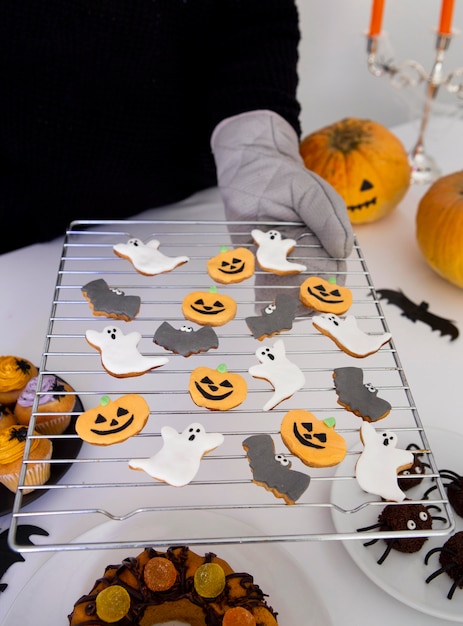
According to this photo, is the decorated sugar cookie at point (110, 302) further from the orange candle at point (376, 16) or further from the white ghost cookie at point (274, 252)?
the orange candle at point (376, 16)

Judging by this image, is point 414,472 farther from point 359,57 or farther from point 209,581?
point 359,57

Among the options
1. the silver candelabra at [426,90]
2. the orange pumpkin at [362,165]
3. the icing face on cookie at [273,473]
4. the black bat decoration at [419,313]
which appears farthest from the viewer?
the silver candelabra at [426,90]

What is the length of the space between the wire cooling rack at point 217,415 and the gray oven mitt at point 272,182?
0.03m

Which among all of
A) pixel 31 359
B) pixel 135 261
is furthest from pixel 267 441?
pixel 31 359

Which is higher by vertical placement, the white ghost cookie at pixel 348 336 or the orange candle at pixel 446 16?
the orange candle at pixel 446 16

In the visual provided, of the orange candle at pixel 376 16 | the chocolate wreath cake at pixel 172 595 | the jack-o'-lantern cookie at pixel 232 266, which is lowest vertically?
the chocolate wreath cake at pixel 172 595

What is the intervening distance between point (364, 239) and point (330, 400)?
42 centimetres

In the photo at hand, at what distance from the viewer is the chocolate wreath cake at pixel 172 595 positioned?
0.56 metres

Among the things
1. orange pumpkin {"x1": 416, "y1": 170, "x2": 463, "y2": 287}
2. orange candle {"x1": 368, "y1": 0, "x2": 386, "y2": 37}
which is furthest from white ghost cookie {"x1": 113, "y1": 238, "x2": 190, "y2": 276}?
orange candle {"x1": 368, "y1": 0, "x2": 386, "y2": 37}

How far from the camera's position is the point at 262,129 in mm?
947

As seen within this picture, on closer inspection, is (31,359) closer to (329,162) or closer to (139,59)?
(139,59)

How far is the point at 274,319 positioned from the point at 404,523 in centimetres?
27

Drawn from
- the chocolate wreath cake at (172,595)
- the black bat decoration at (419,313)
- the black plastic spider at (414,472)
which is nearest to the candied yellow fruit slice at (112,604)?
the chocolate wreath cake at (172,595)

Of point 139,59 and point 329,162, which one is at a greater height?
point 139,59
